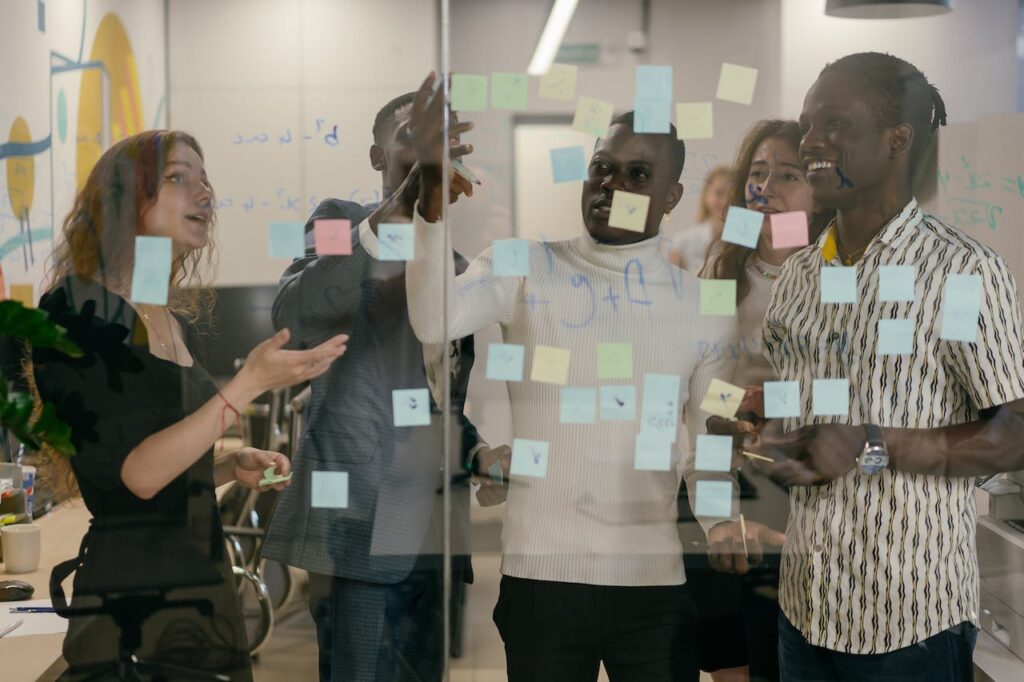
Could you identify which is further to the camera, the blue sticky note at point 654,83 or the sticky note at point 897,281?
the blue sticky note at point 654,83

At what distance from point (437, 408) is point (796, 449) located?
2.36 feet

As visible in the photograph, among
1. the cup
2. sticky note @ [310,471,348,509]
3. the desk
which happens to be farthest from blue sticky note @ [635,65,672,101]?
the cup

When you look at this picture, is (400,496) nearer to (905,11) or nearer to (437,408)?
(437,408)

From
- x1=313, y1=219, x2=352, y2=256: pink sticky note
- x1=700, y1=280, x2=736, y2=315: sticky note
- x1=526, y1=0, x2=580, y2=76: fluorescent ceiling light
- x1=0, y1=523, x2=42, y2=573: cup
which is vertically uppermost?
x1=526, y1=0, x2=580, y2=76: fluorescent ceiling light

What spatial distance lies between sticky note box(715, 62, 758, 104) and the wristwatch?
71cm

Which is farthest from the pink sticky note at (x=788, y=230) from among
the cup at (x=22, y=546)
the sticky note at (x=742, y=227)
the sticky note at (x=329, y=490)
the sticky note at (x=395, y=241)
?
the cup at (x=22, y=546)

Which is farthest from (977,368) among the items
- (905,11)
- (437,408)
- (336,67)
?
(336,67)

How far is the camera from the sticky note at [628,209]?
2.13 meters

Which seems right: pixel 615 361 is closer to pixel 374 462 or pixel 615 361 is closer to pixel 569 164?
pixel 569 164

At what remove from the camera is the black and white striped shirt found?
192 cm

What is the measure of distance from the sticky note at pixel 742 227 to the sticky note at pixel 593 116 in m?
0.30

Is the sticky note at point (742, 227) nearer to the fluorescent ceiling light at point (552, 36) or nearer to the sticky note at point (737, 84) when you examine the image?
the sticky note at point (737, 84)

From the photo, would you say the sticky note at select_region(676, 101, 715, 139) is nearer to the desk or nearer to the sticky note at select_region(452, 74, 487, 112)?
the sticky note at select_region(452, 74, 487, 112)

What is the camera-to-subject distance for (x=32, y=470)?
7.34ft
